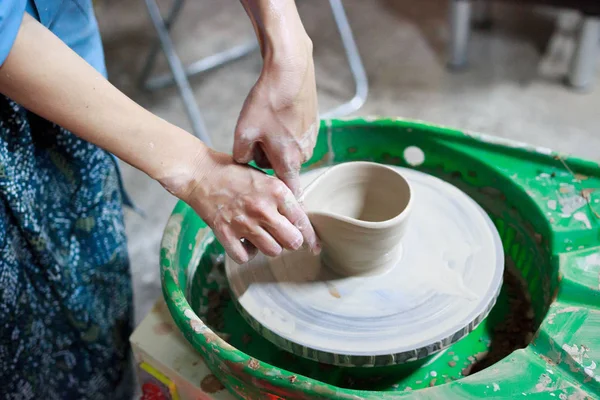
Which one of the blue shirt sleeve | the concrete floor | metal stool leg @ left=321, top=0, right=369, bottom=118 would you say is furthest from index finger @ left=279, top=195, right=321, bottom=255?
metal stool leg @ left=321, top=0, right=369, bottom=118

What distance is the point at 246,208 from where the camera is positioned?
36.1 inches

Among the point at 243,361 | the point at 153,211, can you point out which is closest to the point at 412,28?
the point at 153,211

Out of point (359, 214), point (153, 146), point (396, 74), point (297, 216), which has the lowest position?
point (396, 74)

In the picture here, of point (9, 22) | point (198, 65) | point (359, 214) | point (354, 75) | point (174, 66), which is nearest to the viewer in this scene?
point (9, 22)

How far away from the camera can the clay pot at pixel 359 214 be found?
0.94 m

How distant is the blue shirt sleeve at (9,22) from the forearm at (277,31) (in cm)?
36

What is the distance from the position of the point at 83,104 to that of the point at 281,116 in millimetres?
304

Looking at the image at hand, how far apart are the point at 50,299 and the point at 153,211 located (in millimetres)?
971

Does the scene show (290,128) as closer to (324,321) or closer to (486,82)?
(324,321)

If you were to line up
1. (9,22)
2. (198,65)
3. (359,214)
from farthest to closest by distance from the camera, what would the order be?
1. (198,65)
2. (359,214)
3. (9,22)

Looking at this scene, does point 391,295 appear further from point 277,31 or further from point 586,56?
point 586,56

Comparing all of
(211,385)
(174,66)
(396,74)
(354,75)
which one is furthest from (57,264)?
(396,74)

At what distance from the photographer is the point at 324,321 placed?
959mm

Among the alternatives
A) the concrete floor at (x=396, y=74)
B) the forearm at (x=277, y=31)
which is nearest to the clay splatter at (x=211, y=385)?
the forearm at (x=277, y=31)
